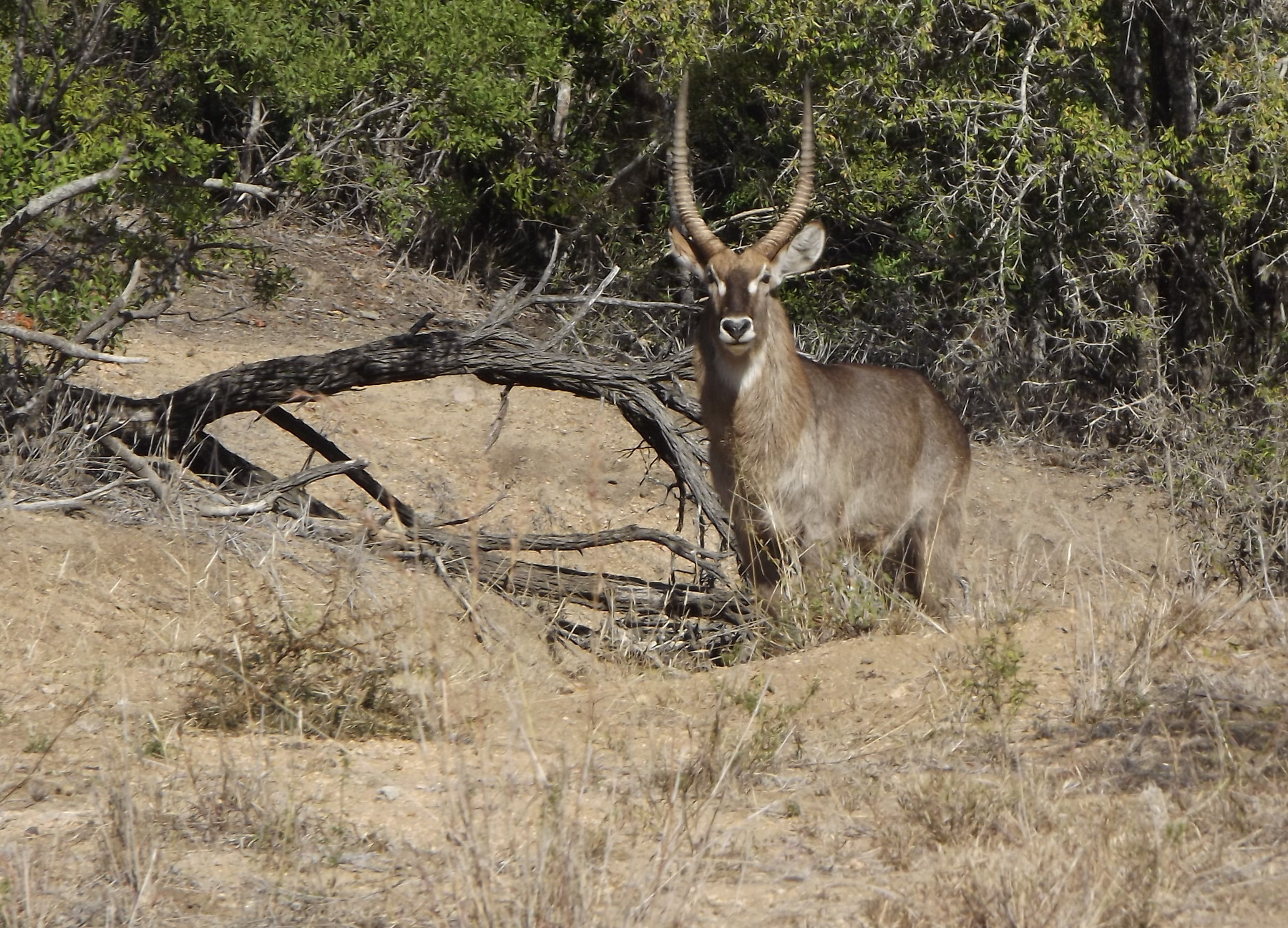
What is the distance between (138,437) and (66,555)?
147 cm

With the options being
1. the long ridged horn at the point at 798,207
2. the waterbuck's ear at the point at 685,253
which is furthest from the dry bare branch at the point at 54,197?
the long ridged horn at the point at 798,207

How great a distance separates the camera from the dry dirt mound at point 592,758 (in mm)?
3426

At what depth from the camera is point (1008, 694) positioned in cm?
495

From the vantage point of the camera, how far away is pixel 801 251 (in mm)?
7336

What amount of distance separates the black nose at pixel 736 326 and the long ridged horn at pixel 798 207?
0.53 metres

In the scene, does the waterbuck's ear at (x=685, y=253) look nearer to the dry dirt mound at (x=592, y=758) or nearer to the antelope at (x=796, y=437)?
the antelope at (x=796, y=437)

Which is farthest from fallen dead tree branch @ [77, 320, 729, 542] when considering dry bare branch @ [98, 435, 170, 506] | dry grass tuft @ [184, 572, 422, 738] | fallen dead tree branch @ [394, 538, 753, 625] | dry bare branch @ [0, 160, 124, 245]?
dry grass tuft @ [184, 572, 422, 738]

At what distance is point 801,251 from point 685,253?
1.78 ft

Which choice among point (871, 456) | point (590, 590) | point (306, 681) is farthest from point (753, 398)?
point (306, 681)

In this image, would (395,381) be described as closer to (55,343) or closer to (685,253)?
(685,253)

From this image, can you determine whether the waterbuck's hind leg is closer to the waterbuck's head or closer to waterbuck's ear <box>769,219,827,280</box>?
the waterbuck's head

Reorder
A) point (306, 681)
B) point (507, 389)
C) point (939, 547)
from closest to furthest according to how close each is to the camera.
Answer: point (306, 681) < point (939, 547) < point (507, 389)

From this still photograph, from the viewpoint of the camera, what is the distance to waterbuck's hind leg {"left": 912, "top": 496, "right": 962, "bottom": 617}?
24.9 ft

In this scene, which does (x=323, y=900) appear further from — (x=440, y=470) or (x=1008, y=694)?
(x=440, y=470)
